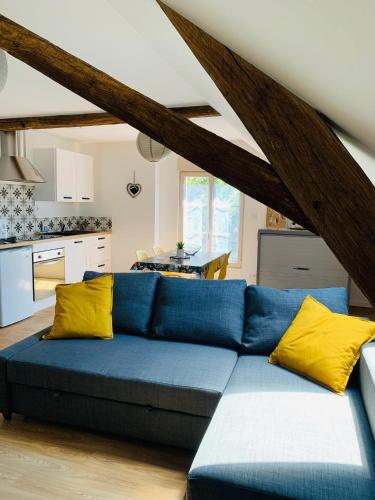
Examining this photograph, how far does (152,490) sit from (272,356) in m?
1.01

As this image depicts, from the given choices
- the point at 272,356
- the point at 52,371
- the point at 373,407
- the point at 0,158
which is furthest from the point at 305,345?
the point at 0,158

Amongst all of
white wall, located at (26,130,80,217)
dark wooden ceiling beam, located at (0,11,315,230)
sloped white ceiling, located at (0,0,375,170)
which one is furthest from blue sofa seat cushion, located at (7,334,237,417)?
white wall, located at (26,130,80,217)

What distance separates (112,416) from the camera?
228 cm

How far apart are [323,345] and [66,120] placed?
376 cm

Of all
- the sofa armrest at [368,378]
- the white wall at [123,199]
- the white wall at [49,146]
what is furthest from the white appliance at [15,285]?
the sofa armrest at [368,378]

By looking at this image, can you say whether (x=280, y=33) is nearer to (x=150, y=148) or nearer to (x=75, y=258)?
(x=150, y=148)

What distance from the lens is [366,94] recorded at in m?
0.75

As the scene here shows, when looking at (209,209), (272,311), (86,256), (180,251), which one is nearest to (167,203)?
(209,209)

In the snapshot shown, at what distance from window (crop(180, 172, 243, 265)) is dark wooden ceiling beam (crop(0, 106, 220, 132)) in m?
2.59

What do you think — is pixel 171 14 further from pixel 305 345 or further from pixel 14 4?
pixel 305 345

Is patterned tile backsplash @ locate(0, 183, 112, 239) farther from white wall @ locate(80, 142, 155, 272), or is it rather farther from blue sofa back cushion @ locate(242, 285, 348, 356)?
blue sofa back cushion @ locate(242, 285, 348, 356)

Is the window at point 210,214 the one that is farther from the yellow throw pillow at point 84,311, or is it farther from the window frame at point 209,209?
the yellow throw pillow at point 84,311

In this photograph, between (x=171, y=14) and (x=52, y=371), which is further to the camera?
(x=52, y=371)

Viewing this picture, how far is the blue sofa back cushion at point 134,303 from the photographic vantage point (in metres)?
2.85
